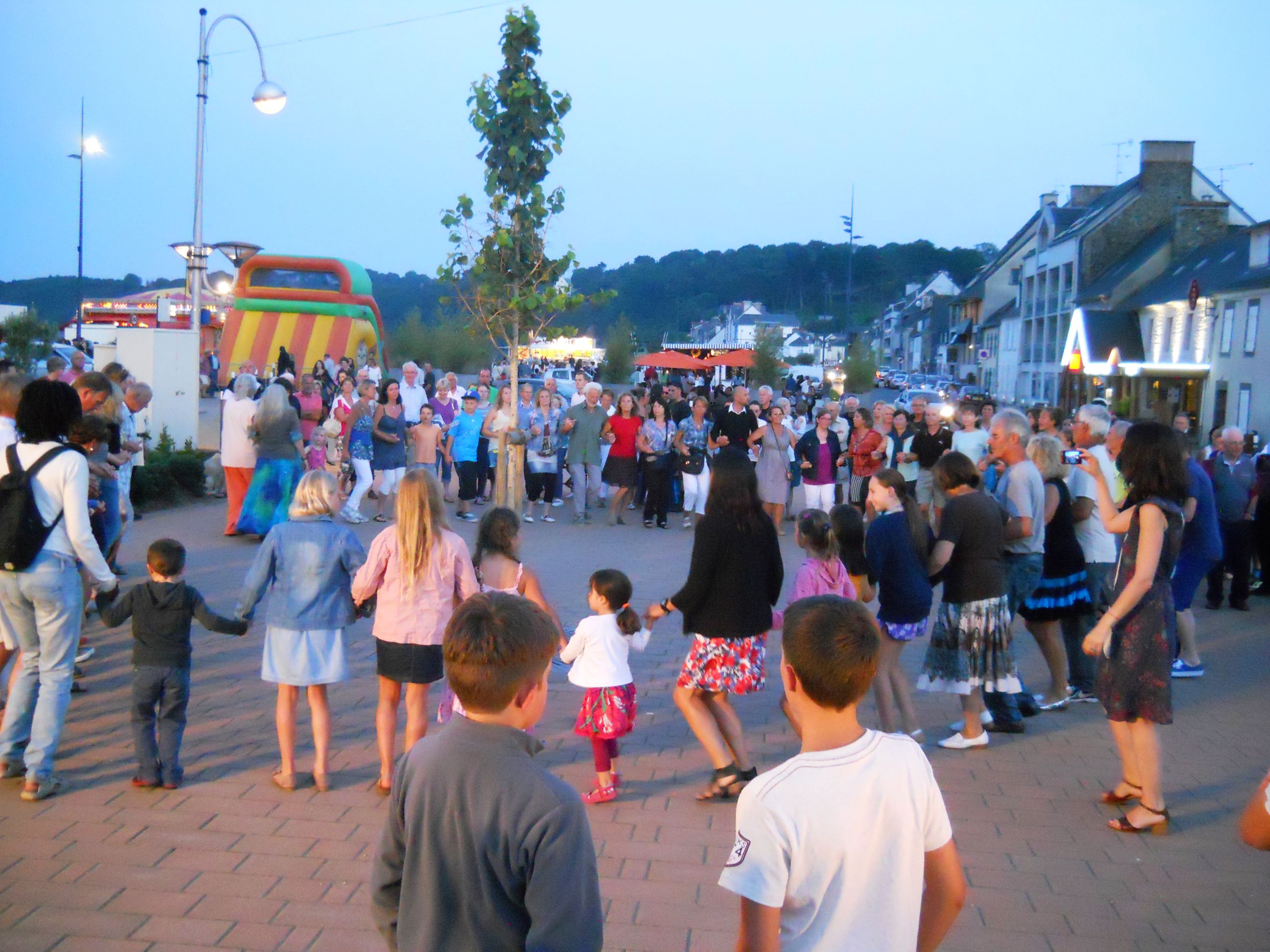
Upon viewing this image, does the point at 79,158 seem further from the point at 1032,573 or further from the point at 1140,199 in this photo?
the point at 1140,199

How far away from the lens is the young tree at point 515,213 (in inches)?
481

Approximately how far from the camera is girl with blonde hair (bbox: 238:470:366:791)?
16.6 ft

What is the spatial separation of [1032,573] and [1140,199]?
44.3m

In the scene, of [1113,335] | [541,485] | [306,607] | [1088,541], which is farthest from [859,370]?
[306,607]

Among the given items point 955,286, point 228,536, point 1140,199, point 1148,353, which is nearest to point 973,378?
point 1140,199

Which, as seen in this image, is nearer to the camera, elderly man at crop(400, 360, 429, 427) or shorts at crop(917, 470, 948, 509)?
shorts at crop(917, 470, 948, 509)

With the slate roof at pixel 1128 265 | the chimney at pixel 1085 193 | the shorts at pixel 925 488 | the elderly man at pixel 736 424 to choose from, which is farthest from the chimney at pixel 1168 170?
the shorts at pixel 925 488

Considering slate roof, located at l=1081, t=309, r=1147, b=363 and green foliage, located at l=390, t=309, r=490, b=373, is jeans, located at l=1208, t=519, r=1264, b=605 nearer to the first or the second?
slate roof, located at l=1081, t=309, r=1147, b=363

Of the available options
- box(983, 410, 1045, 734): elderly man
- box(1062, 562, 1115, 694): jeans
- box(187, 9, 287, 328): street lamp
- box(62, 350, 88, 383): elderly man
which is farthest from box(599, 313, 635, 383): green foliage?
box(983, 410, 1045, 734): elderly man

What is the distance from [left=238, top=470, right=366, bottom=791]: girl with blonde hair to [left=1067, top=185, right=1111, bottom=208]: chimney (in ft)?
188

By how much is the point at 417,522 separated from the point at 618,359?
45.6m

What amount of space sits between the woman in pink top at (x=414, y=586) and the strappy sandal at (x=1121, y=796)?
3297 millimetres

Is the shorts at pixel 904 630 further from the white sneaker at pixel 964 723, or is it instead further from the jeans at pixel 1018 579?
the jeans at pixel 1018 579

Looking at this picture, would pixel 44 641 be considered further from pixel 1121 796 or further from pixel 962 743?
pixel 1121 796
